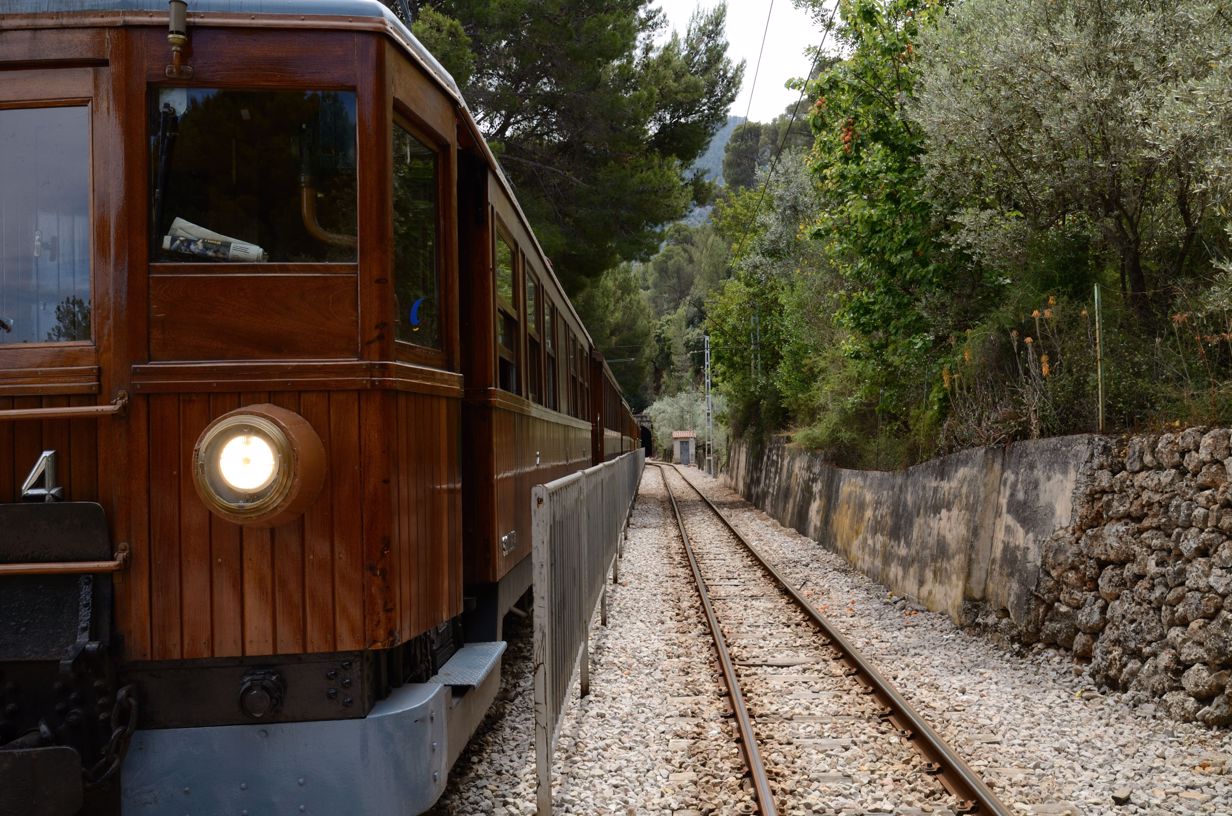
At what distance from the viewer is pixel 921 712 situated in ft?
18.9

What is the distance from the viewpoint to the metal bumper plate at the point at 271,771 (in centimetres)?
300

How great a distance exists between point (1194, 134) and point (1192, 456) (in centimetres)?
227

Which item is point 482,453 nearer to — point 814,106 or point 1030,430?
point 1030,430

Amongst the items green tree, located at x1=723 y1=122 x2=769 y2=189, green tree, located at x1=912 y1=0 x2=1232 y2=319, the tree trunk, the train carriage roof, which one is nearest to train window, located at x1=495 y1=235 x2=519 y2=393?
the train carriage roof

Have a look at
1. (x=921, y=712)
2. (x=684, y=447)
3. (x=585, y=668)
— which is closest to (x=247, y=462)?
(x=585, y=668)

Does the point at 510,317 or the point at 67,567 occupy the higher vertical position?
the point at 510,317

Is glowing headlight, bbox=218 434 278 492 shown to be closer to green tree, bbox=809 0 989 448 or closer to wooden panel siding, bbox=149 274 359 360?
wooden panel siding, bbox=149 274 359 360

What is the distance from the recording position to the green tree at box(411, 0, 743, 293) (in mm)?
15906

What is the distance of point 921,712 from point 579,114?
1316cm

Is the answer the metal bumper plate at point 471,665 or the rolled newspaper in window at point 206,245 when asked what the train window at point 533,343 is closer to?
the metal bumper plate at point 471,665

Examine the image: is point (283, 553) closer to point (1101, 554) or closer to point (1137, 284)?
point (1101, 554)

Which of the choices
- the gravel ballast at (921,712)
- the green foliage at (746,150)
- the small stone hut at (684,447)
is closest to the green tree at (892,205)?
the gravel ballast at (921,712)

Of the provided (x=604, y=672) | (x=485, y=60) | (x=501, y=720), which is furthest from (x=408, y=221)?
(x=485, y=60)

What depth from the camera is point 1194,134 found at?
639 centimetres
